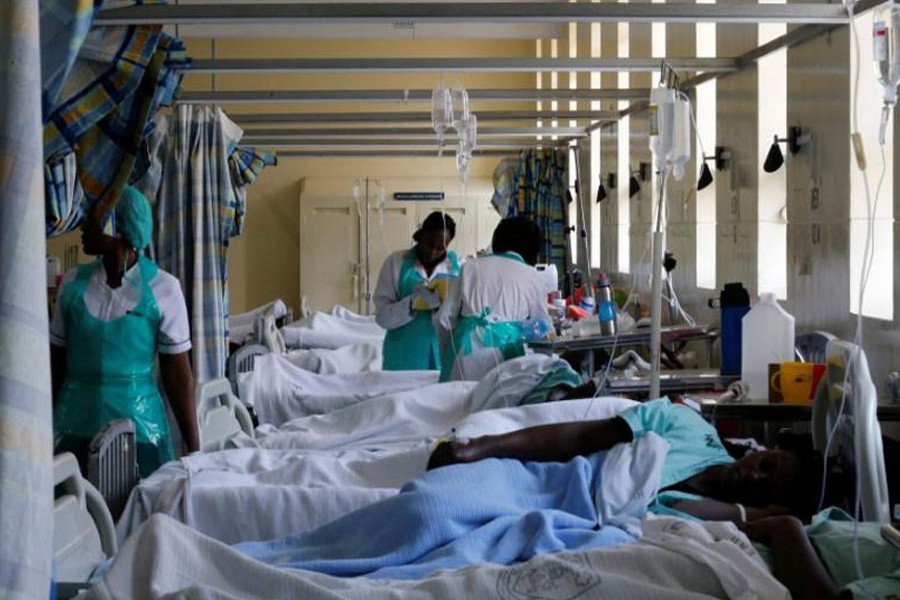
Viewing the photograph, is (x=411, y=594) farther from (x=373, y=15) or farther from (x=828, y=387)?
(x=373, y=15)

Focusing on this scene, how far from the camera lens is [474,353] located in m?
5.93

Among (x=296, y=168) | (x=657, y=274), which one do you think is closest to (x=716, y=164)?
(x=657, y=274)

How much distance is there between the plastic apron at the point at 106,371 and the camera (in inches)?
Answer: 168

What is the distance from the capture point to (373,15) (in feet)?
13.3

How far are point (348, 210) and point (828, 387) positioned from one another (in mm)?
9680

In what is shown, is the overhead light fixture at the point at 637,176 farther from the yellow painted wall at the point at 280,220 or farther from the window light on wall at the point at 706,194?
the yellow painted wall at the point at 280,220

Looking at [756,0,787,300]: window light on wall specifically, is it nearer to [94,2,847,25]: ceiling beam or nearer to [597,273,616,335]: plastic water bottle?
[597,273,616,335]: plastic water bottle

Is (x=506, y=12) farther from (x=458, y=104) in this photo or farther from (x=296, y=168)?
(x=296, y=168)

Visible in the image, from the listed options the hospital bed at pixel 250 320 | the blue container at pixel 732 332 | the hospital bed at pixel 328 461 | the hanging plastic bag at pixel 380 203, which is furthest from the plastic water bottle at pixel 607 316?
the hanging plastic bag at pixel 380 203

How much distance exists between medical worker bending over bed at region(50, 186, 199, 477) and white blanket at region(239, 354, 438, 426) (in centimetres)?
186

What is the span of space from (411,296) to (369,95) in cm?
121

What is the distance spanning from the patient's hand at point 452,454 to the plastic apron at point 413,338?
143 inches

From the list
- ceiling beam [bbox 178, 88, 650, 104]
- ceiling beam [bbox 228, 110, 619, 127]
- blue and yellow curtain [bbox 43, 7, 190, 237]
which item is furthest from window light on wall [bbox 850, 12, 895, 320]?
ceiling beam [bbox 228, 110, 619, 127]

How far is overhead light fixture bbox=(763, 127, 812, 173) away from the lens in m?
5.11
